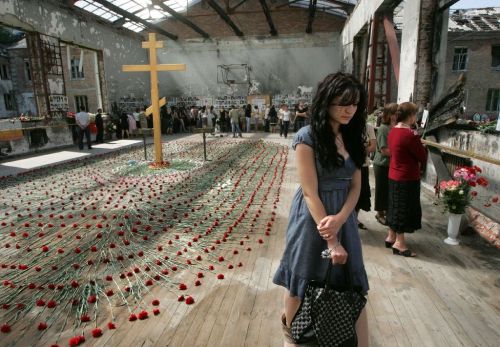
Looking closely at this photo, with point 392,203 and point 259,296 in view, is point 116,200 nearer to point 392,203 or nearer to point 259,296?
point 259,296

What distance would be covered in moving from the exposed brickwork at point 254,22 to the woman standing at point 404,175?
17.3 m

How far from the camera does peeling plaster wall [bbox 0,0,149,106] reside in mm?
10596

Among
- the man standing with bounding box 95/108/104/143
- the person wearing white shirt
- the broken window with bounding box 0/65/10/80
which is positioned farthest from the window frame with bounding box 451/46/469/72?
the broken window with bounding box 0/65/10/80

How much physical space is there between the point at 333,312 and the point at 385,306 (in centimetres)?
120

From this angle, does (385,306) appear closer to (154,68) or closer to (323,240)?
(323,240)

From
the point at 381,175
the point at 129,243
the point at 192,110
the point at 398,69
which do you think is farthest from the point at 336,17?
the point at 129,243

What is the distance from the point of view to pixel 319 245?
174 centimetres

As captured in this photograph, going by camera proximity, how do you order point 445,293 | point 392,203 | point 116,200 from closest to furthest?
point 445,293 < point 392,203 < point 116,200

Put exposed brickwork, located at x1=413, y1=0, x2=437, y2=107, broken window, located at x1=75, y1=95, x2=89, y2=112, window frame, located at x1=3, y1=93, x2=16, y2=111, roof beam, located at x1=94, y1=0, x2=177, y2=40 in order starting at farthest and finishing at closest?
window frame, located at x1=3, y1=93, x2=16, y2=111
broken window, located at x1=75, y1=95, x2=89, y2=112
roof beam, located at x1=94, y1=0, x2=177, y2=40
exposed brickwork, located at x1=413, y1=0, x2=437, y2=107

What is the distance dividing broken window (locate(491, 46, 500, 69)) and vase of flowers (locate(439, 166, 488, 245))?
70.6ft

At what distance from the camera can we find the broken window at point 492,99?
68.3 feet

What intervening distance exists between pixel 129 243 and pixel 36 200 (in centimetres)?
282

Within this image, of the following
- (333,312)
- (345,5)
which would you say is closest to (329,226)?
(333,312)

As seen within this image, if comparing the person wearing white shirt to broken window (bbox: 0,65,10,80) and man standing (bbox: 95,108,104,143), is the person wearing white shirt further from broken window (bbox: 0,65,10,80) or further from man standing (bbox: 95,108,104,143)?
broken window (bbox: 0,65,10,80)
